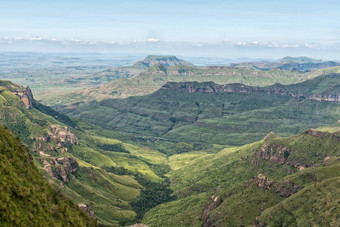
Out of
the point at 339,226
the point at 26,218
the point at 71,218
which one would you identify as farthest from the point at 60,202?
the point at 339,226

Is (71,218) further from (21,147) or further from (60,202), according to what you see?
(21,147)

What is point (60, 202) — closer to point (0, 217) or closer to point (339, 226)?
point (0, 217)

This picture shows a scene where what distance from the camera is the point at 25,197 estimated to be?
10888 cm

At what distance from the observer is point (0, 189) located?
97062mm

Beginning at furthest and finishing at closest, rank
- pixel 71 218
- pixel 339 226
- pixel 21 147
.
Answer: pixel 339 226
pixel 21 147
pixel 71 218

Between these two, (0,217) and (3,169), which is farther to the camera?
(3,169)

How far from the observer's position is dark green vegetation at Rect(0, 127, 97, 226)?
96.4 m

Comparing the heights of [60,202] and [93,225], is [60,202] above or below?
above

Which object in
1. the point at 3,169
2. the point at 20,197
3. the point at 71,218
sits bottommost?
the point at 71,218

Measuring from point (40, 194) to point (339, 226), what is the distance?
591 feet

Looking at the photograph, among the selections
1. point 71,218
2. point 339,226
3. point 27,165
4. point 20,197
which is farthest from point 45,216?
point 339,226

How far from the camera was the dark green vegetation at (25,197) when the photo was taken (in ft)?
316

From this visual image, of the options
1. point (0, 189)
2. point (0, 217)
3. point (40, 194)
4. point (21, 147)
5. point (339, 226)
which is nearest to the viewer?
point (0, 217)

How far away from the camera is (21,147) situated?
144 meters
